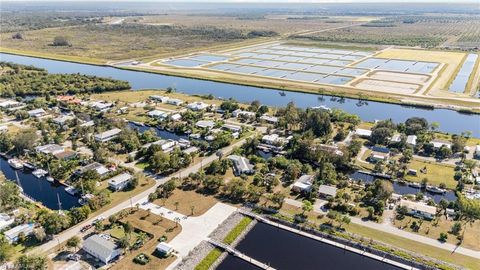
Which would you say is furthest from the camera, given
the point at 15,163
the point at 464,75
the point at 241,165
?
the point at 464,75

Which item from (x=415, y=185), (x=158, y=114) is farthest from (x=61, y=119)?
(x=415, y=185)

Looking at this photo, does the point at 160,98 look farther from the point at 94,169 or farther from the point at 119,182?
the point at 119,182

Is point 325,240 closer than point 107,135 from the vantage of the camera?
Yes

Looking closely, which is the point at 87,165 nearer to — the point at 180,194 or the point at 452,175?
the point at 180,194

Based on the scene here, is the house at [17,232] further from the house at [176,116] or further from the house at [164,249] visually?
the house at [176,116]

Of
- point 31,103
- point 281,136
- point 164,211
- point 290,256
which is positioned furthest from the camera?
point 31,103

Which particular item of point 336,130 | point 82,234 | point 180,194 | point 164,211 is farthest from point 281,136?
point 82,234

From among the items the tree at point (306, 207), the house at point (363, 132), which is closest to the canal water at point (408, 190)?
the tree at point (306, 207)
